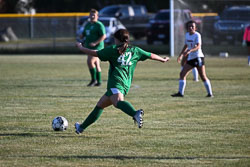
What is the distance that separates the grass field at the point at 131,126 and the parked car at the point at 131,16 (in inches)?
829

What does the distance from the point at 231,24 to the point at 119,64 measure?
71.5 ft

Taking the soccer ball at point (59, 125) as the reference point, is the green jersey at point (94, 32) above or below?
above

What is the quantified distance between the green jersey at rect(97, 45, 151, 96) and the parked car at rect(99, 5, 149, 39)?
2928 centimetres

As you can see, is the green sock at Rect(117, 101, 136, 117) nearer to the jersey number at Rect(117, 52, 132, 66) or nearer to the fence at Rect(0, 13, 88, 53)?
the jersey number at Rect(117, 52, 132, 66)

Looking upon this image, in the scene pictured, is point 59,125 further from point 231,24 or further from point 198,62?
point 231,24

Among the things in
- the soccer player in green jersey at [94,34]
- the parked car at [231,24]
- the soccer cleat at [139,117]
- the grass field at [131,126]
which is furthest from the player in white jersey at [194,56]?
the parked car at [231,24]

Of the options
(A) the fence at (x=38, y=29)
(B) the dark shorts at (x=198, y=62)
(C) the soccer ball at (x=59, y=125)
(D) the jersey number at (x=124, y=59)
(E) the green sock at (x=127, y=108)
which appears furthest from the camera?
(A) the fence at (x=38, y=29)

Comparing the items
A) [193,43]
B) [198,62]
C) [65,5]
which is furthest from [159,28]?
[198,62]

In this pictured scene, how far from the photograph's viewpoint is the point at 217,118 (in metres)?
10.5

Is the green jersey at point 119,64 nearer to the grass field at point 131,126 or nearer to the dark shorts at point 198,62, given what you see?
the grass field at point 131,126

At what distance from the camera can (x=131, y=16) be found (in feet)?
128

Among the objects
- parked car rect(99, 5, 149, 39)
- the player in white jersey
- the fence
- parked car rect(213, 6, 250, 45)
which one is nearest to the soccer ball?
the player in white jersey

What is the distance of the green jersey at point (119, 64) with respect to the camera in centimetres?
834

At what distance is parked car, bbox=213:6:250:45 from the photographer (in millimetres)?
28500
